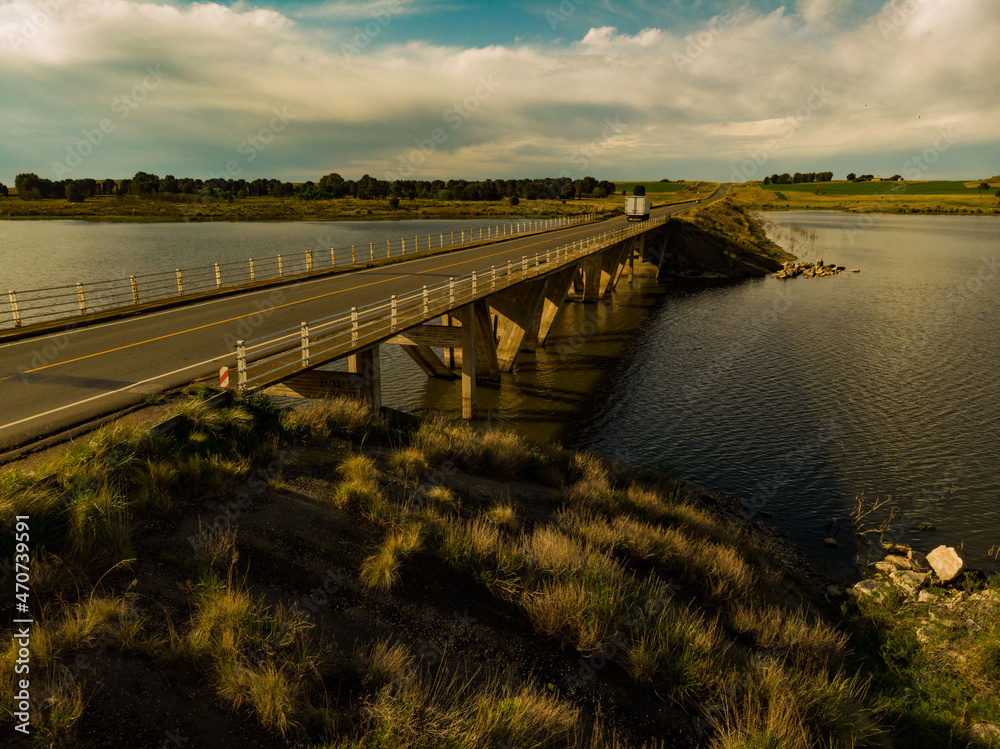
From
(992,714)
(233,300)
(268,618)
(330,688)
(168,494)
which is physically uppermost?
(233,300)

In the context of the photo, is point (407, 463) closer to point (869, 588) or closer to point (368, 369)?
point (368, 369)

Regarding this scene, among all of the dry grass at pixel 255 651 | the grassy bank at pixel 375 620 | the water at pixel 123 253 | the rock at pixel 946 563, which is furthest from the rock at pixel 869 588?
the water at pixel 123 253

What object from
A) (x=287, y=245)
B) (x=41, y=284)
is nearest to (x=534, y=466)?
(x=41, y=284)

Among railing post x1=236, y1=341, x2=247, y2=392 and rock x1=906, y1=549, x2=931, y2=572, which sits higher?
railing post x1=236, y1=341, x2=247, y2=392

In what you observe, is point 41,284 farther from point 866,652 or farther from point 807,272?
point 807,272

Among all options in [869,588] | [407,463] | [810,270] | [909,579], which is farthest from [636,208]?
[407,463]

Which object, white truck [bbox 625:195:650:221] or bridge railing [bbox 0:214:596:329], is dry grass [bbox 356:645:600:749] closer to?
bridge railing [bbox 0:214:596:329]

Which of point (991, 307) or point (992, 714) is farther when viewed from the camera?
point (991, 307)

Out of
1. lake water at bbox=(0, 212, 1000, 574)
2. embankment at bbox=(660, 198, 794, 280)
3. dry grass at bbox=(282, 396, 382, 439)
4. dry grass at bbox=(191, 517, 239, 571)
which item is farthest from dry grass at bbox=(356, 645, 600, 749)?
embankment at bbox=(660, 198, 794, 280)

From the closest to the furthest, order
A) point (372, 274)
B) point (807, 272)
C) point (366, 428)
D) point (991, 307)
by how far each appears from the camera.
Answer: point (366, 428) → point (372, 274) → point (991, 307) → point (807, 272)
